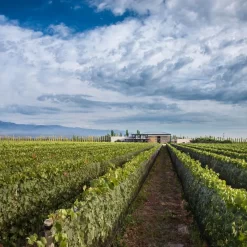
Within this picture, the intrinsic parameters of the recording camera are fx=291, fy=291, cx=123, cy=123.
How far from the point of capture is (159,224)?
1109 centimetres

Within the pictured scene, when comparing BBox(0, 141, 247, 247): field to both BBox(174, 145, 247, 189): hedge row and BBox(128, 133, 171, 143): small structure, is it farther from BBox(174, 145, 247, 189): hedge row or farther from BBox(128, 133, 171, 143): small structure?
BBox(128, 133, 171, 143): small structure

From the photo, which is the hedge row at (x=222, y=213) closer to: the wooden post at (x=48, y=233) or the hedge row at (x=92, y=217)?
the hedge row at (x=92, y=217)

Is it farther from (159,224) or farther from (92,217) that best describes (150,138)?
(92,217)

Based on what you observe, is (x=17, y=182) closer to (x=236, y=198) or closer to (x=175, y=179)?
(x=236, y=198)

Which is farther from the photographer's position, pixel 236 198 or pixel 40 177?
pixel 40 177

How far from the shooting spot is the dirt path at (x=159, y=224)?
937cm

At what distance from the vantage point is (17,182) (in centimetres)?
935

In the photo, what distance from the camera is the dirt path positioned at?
9367 mm

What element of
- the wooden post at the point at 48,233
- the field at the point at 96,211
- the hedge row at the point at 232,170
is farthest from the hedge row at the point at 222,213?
the hedge row at the point at 232,170

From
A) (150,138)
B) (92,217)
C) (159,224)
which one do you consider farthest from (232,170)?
(150,138)

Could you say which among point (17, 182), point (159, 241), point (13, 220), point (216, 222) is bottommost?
point (159, 241)

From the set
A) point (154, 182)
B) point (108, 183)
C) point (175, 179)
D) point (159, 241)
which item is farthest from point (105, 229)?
point (175, 179)

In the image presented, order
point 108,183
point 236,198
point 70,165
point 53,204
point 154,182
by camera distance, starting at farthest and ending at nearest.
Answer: point 154,182 < point 70,165 < point 53,204 < point 108,183 < point 236,198

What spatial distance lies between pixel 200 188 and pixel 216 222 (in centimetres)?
287
